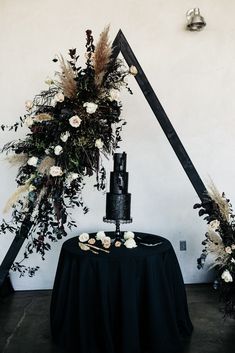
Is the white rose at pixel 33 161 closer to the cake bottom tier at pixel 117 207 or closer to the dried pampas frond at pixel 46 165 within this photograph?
the dried pampas frond at pixel 46 165

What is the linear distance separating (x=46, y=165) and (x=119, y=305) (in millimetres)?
1081

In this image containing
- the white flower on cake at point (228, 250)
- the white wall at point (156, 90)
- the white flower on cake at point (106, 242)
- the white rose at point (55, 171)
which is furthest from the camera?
the white wall at point (156, 90)

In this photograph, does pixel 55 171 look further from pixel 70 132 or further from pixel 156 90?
pixel 156 90

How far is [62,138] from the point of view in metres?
2.34

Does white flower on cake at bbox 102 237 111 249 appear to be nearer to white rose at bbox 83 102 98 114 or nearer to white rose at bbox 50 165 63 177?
white rose at bbox 50 165 63 177

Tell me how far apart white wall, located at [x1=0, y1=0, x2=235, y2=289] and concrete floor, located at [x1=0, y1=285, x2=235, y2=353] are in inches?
9.8

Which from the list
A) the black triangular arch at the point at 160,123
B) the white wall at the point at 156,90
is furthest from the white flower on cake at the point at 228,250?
the white wall at the point at 156,90

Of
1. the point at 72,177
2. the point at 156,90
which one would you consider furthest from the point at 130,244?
the point at 156,90

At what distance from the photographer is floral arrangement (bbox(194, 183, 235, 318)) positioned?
2.66 m

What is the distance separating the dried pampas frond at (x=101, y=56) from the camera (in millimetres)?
2342

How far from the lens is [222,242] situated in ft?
8.87

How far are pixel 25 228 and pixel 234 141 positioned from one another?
2318mm

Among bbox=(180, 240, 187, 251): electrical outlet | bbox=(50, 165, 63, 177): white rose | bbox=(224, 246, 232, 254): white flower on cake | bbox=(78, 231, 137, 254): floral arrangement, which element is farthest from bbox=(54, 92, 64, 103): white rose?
bbox=(180, 240, 187, 251): electrical outlet

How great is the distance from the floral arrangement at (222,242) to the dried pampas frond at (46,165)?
1.29m
